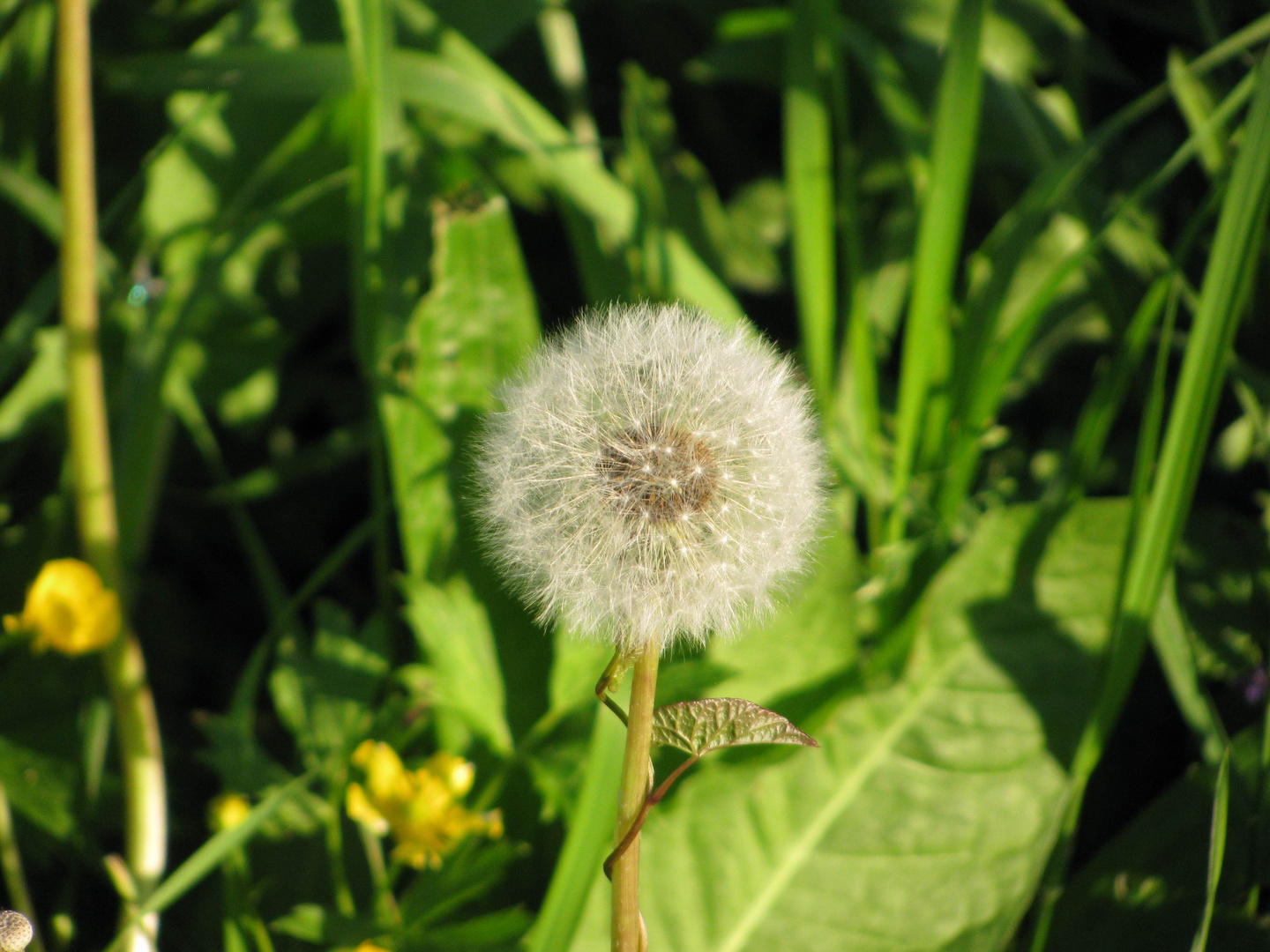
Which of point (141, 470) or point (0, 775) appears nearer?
point (0, 775)

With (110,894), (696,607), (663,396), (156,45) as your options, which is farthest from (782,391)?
(156,45)

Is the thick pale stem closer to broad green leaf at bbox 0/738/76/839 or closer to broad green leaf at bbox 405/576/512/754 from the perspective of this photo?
broad green leaf at bbox 405/576/512/754

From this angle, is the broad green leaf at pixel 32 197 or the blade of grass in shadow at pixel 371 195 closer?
the blade of grass in shadow at pixel 371 195

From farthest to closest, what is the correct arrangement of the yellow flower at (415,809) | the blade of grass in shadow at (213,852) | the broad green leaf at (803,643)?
the broad green leaf at (803,643) → the yellow flower at (415,809) → the blade of grass in shadow at (213,852)

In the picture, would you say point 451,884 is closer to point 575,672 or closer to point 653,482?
point 575,672

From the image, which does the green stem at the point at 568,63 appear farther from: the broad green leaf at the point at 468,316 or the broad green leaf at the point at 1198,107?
the broad green leaf at the point at 1198,107

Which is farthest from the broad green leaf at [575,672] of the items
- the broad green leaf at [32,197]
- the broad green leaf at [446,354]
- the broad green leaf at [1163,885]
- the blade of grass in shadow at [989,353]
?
the broad green leaf at [32,197]

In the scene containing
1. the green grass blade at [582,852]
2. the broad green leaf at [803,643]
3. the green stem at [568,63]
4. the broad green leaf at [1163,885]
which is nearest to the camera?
the green grass blade at [582,852]

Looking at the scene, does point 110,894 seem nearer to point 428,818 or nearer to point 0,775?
point 0,775
